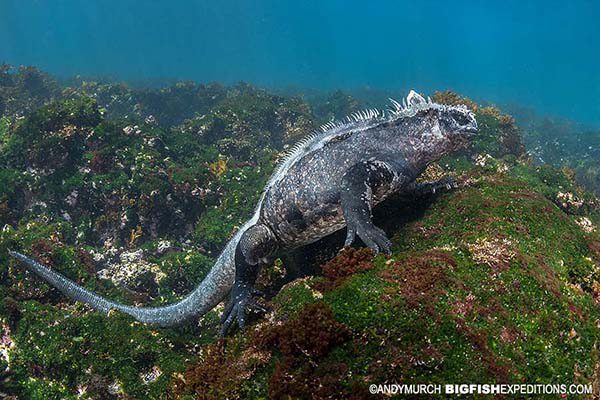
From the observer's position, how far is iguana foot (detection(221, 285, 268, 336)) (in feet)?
15.2

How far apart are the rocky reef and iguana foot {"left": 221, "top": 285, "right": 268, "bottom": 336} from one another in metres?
0.44

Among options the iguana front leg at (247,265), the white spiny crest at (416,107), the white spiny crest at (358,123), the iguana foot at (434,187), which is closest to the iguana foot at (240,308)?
the iguana front leg at (247,265)

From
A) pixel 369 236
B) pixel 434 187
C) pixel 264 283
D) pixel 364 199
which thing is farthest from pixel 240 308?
pixel 434 187

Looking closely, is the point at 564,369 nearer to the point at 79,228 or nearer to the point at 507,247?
the point at 507,247

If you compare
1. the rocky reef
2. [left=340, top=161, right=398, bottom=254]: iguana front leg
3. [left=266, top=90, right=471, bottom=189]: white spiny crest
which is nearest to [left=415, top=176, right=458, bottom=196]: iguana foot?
the rocky reef

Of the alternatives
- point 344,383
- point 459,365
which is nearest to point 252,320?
point 344,383

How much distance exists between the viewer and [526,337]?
11.0 ft

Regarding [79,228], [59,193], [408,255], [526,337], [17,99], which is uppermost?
[17,99]

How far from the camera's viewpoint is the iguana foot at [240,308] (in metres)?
4.63

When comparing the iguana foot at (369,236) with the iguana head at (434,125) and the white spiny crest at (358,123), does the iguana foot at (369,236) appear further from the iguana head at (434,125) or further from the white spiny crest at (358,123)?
the iguana head at (434,125)

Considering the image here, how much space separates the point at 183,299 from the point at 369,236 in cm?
347

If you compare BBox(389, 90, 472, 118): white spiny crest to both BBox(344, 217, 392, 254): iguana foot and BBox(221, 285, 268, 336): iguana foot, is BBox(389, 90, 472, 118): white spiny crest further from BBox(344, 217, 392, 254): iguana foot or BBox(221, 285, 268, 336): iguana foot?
BBox(221, 285, 268, 336): iguana foot

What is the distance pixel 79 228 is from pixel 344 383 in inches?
355

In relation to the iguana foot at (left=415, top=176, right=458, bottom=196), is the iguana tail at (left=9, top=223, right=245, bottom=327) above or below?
below
